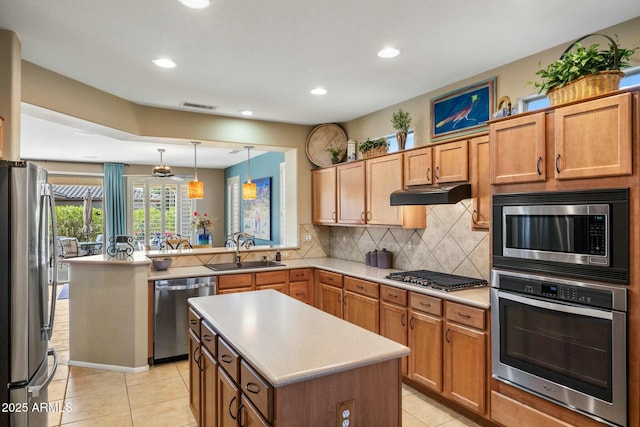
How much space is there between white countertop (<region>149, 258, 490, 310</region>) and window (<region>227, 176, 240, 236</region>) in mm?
4755

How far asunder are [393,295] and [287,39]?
2.29m

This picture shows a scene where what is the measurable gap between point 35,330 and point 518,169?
2960 millimetres

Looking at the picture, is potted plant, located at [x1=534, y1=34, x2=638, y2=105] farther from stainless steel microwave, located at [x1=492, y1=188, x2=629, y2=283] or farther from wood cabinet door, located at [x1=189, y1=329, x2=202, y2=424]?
wood cabinet door, located at [x1=189, y1=329, x2=202, y2=424]

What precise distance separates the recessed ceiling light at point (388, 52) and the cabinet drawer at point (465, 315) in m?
1.95

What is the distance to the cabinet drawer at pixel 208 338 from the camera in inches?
83.6

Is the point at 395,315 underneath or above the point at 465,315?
underneath

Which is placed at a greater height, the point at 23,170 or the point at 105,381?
the point at 23,170

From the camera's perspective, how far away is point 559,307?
2168 millimetres

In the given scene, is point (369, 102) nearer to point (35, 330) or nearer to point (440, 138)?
point (440, 138)

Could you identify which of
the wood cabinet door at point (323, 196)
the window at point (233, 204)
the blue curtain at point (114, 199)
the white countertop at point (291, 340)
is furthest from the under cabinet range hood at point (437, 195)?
the blue curtain at point (114, 199)

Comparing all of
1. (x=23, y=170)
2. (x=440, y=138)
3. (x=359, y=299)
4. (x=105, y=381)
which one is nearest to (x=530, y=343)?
(x=359, y=299)

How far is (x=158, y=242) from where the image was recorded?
8.62 meters

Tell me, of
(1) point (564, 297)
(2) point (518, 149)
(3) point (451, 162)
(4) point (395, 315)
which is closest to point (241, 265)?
(4) point (395, 315)

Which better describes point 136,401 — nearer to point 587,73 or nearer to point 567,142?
point 567,142
